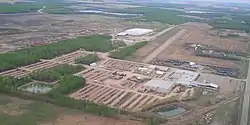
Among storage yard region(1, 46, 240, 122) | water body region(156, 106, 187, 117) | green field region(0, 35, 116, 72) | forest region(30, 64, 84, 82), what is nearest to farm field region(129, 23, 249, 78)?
storage yard region(1, 46, 240, 122)

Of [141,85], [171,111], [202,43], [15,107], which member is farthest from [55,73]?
[202,43]

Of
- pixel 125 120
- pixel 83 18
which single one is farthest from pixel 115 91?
pixel 83 18

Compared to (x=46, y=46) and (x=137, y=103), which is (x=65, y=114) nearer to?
(x=137, y=103)

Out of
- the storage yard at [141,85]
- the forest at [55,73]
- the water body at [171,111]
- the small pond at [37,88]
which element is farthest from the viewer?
the forest at [55,73]

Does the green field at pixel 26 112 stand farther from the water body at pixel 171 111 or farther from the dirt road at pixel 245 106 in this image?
the dirt road at pixel 245 106

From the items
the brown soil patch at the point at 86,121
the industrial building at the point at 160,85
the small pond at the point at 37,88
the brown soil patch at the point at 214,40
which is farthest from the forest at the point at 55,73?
the brown soil patch at the point at 214,40
